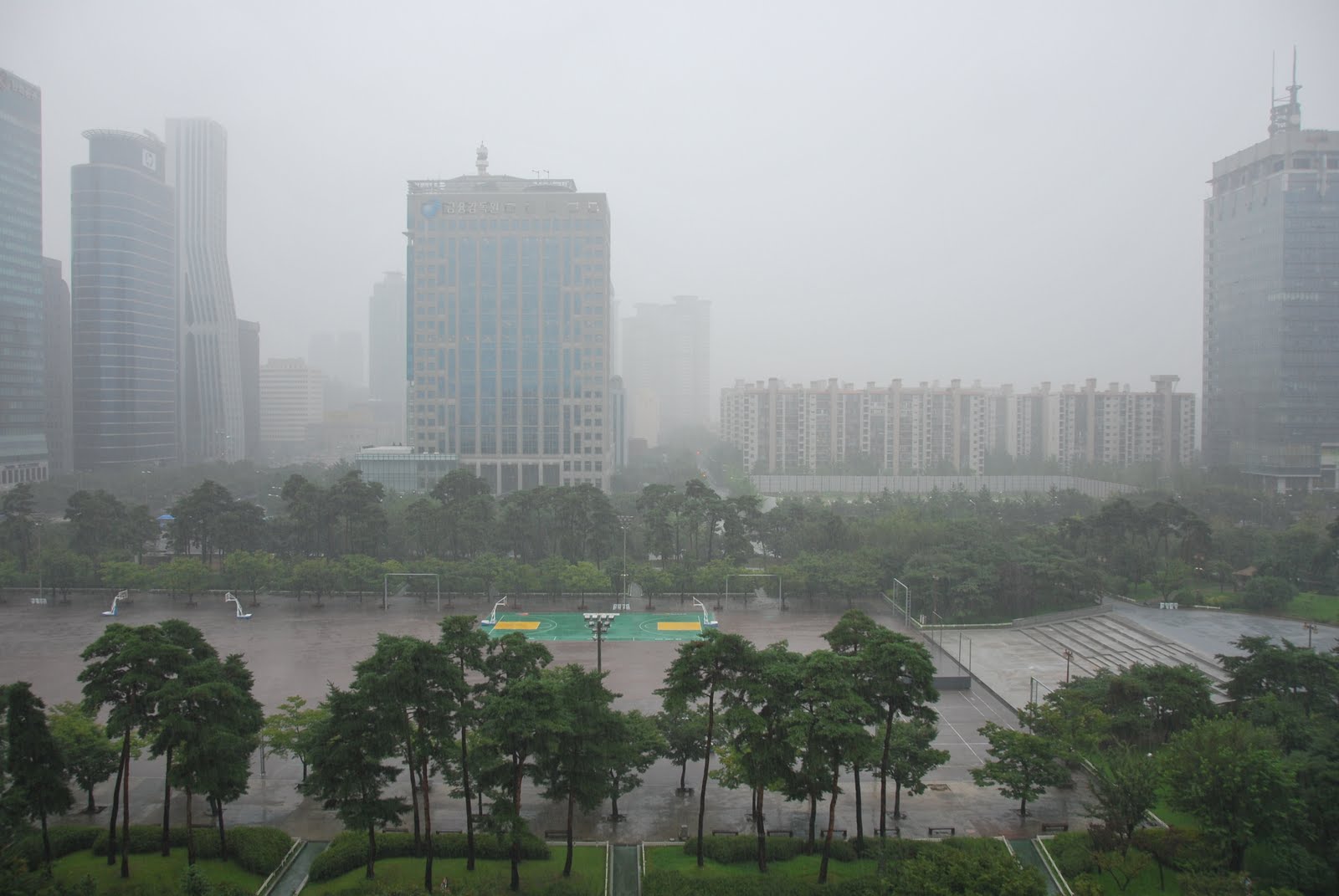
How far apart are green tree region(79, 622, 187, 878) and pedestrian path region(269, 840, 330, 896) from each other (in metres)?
1.73

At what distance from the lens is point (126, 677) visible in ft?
30.9

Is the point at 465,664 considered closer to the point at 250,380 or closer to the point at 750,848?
the point at 750,848

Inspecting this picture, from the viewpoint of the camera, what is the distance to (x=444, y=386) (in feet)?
148

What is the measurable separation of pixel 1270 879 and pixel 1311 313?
141 feet

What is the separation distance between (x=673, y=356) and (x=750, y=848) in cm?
9891

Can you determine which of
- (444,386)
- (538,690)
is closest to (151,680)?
(538,690)

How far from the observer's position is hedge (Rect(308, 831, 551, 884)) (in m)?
9.73

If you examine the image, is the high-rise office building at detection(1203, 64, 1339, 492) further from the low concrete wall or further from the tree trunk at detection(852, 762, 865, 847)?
the tree trunk at detection(852, 762, 865, 847)

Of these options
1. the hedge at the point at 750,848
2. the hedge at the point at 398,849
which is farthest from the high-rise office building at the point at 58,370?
the hedge at the point at 750,848

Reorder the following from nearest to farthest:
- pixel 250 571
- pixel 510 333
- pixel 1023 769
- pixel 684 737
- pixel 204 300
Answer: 1. pixel 1023 769
2. pixel 684 737
3. pixel 250 571
4. pixel 510 333
5. pixel 204 300

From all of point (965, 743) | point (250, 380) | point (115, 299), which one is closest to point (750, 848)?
point (965, 743)

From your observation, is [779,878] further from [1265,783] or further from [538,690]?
[1265,783]

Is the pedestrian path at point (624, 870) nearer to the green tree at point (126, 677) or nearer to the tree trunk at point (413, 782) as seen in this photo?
the tree trunk at point (413, 782)

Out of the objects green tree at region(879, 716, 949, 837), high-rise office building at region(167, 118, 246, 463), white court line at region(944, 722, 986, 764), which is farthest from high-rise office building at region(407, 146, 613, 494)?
green tree at region(879, 716, 949, 837)
